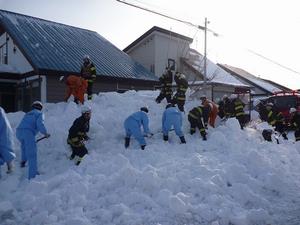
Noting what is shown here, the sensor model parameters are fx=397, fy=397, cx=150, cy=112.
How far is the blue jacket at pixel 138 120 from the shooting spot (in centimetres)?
1163

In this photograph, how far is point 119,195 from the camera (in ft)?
25.8

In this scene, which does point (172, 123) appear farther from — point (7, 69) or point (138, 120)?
point (7, 69)

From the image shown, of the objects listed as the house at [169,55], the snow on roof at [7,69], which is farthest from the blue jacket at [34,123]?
the house at [169,55]

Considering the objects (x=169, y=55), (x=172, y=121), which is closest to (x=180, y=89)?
(x=172, y=121)

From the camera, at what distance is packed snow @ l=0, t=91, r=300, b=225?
7.13 meters

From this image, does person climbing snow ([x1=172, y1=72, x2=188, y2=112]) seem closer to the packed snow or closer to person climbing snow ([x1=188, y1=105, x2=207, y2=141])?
person climbing snow ([x1=188, y1=105, x2=207, y2=141])

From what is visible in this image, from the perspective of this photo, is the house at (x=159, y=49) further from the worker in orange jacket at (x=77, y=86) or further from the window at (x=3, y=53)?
the worker in orange jacket at (x=77, y=86)

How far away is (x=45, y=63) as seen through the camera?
18.0 m

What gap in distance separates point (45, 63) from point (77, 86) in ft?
13.6

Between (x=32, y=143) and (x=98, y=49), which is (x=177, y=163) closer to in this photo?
(x=32, y=143)

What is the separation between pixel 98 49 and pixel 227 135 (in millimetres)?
12477

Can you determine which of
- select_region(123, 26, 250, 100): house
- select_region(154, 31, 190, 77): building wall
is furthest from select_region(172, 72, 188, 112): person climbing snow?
select_region(154, 31, 190, 77): building wall

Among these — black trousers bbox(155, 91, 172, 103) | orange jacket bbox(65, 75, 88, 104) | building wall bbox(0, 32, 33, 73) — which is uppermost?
building wall bbox(0, 32, 33, 73)

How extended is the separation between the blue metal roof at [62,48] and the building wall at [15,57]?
0.68 meters
